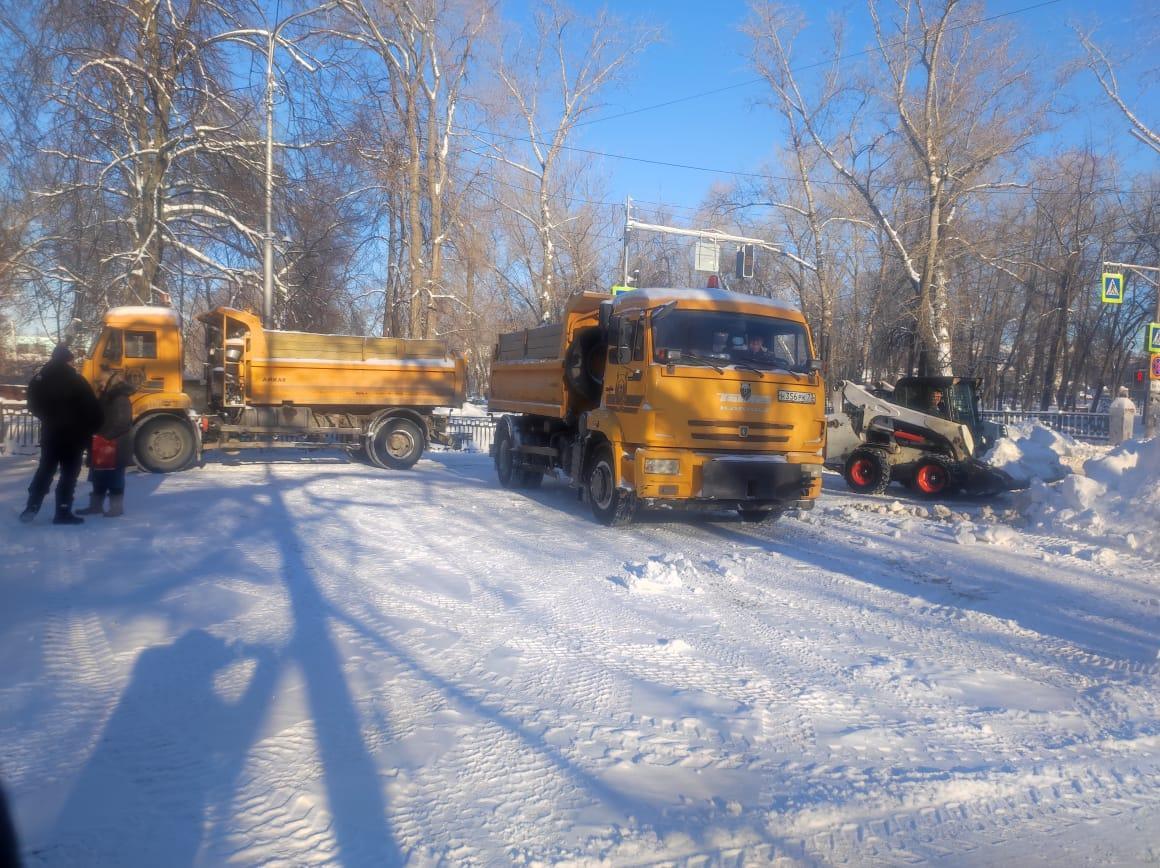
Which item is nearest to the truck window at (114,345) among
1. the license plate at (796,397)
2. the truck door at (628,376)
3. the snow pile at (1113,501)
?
the truck door at (628,376)

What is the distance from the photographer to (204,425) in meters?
15.4

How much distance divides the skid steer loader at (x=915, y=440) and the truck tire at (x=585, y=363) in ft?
18.9

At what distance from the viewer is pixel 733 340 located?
1027 cm

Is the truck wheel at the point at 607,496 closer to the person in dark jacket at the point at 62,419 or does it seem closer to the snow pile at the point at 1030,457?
the person in dark jacket at the point at 62,419

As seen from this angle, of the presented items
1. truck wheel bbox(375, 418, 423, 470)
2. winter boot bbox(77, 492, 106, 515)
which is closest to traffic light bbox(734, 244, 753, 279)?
truck wheel bbox(375, 418, 423, 470)

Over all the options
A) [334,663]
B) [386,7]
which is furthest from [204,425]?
[386,7]

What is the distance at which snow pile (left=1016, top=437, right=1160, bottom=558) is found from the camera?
10.2 meters

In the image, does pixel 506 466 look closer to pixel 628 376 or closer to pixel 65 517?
pixel 628 376

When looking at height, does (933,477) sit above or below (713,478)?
below

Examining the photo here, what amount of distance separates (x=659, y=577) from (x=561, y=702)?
293 centimetres

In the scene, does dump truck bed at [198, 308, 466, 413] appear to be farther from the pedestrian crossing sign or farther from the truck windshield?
the pedestrian crossing sign

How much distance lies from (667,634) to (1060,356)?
165 ft

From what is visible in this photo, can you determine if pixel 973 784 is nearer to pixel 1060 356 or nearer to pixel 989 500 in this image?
pixel 989 500

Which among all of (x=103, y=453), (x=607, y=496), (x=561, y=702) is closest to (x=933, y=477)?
(x=607, y=496)
